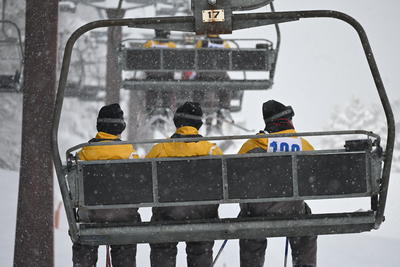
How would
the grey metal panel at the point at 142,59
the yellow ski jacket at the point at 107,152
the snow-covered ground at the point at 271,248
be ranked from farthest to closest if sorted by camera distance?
the snow-covered ground at the point at 271,248
the grey metal panel at the point at 142,59
the yellow ski jacket at the point at 107,152

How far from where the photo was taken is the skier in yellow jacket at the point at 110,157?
190 inches

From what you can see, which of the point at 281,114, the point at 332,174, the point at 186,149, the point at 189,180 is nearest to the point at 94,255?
the point at 186,149

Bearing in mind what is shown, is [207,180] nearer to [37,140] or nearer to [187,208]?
[187,208]

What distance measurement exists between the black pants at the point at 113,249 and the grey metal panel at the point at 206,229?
26.2 inches

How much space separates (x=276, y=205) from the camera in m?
4.84

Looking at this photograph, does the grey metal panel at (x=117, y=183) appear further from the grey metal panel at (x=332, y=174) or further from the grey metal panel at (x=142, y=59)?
the grey metal panel at (x=142, y=59)

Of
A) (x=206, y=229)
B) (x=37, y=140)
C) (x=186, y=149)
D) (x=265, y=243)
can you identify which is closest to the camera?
(x=206, y=229)

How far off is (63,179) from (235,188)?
1.05 meters

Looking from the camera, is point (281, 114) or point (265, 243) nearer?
point (281, 114)

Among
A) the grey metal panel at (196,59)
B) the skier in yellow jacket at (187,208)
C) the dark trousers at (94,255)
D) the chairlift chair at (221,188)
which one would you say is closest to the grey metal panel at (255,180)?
the chairlift chair at (221,188)

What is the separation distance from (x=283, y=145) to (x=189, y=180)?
2.52 ft

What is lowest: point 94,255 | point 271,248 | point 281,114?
point 271,248

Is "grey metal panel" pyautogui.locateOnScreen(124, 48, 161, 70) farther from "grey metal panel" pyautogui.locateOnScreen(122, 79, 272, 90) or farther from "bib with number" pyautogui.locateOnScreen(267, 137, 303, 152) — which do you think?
"bib with number" pyautogui.locateOnScreen(267, 137, 303, 152)

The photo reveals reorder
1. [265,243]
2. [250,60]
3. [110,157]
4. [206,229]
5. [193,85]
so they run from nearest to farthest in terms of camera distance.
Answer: [206,229] → [110,157] → [265,243] → [193,85] → [250,60]
